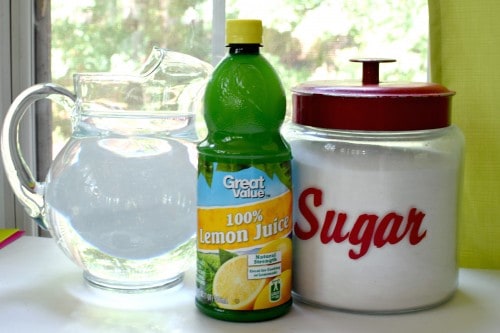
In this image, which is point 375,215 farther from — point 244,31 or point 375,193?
point 244,31

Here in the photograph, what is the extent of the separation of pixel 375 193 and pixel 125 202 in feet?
0.91

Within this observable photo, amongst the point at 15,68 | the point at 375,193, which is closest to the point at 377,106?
the point at 375,193

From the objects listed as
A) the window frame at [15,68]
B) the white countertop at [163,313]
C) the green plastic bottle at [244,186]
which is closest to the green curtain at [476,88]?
the white countertop at [163,313]

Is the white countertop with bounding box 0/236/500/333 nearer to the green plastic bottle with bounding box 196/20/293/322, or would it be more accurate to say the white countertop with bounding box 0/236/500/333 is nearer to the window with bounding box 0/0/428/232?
the green plastic bottle with bounding box 196/20/293/322

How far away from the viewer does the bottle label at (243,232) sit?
800 mm

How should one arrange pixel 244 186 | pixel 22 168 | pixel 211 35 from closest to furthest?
pixel 244 186 → pixel 22 168 → pixel 211 35

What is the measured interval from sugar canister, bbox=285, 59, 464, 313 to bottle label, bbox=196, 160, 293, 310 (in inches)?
1.7

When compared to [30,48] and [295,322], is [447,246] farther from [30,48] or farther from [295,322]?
[30,48]

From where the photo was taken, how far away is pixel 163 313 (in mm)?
861

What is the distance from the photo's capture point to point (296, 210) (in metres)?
0.86

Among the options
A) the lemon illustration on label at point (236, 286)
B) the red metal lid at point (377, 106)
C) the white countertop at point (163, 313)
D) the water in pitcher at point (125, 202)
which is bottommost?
the white countertop at point (163, 313)

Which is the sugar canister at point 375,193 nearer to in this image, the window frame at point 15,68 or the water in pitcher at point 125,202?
the water in pitcher at point 125,202

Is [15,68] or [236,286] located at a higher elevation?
[15,68]

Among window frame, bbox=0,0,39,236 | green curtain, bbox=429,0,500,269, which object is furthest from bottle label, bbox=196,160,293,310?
window frame, bbox=0,0,39,236
